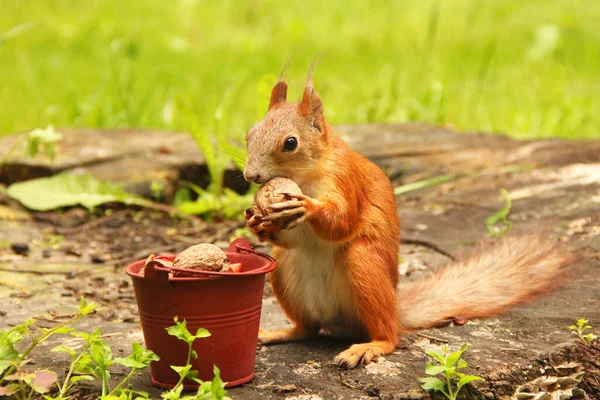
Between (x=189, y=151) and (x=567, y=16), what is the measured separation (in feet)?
18.2

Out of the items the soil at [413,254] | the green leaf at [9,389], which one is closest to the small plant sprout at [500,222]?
the soil at [413,254]

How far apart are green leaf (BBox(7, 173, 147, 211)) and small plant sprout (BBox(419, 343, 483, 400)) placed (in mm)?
2544

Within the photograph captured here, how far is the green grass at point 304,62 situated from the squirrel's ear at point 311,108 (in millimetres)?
1650

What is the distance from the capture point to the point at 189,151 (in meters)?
5.03

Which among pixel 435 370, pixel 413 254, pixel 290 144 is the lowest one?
pixel 413 254

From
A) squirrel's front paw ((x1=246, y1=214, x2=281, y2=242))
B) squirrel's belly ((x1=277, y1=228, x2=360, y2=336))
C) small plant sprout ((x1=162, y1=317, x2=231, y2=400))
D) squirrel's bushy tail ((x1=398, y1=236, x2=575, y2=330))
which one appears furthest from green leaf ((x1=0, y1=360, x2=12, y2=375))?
squirrel's bushy tail ((x1=398, y1=236, x2=575, y2=330))

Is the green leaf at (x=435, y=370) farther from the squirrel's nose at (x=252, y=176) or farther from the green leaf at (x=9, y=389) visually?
the green leaf at (x=9, y=389)

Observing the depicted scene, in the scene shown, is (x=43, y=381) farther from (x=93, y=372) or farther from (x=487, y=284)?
(x=487, y=284)

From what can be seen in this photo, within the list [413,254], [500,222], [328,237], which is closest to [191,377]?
[328,237]

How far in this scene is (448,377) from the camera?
2150 millimetres

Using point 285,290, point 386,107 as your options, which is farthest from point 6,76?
point 285,290

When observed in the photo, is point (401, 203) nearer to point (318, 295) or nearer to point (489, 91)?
point (318, 295)

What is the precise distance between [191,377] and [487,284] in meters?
1.23

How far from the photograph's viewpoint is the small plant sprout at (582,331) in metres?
2.52
